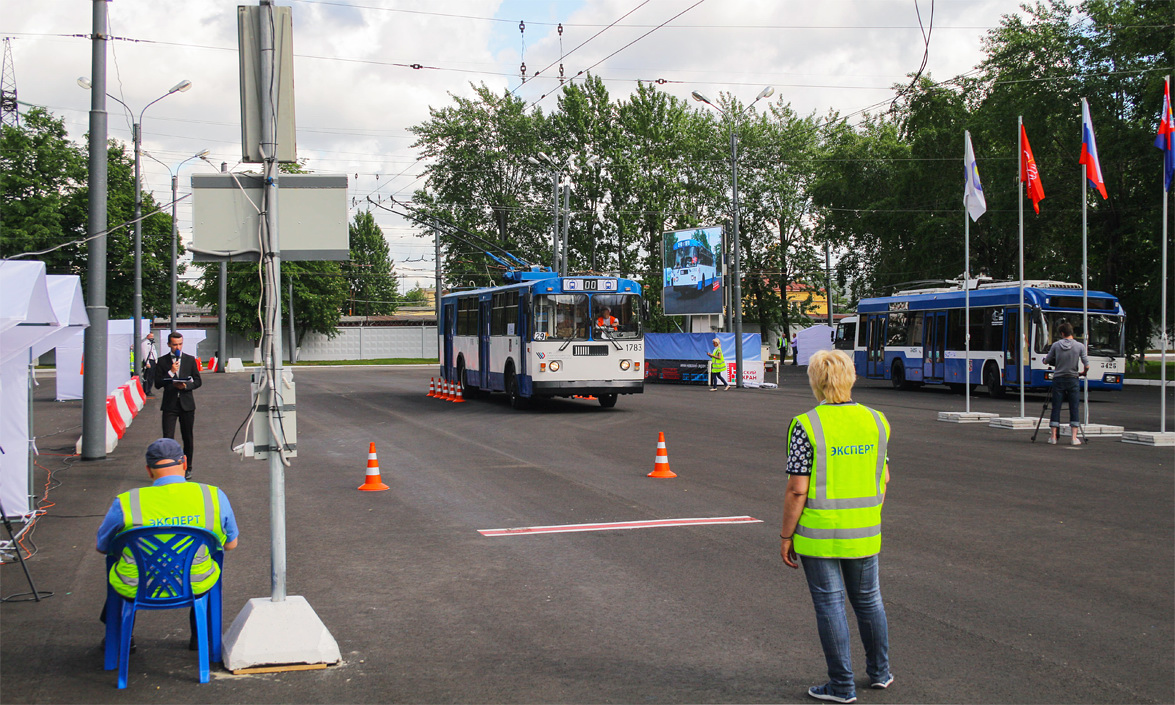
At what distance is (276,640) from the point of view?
17.7ft

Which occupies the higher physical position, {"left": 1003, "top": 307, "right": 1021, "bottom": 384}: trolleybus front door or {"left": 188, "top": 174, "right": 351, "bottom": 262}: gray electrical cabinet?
{"left": 188, "top": 174, "right": 351, "bottom": 262}: gray electrical cabinet

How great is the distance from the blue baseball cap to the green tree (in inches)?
3907

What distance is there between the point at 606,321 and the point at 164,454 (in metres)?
18.3

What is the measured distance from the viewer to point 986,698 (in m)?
4.81

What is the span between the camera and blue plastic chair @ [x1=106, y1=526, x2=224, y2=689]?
4.95m

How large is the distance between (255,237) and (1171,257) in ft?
114

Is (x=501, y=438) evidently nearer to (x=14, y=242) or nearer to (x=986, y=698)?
(x=986, y=698)

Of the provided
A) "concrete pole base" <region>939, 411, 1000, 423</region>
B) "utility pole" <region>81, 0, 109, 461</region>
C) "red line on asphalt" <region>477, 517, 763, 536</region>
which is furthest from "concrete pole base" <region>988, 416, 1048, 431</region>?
"utility pole" <region>81, 0, 109, 461</region>

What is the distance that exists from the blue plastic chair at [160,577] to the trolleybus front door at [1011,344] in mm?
26646

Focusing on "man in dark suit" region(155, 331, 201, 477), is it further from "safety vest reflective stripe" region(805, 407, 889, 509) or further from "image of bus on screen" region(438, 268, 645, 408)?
"image of bus on screen" region(438, 268, 645, 408)

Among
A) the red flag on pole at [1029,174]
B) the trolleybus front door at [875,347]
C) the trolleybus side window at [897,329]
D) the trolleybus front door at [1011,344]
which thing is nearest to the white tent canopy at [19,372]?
the red flag on pole at [1029,174]

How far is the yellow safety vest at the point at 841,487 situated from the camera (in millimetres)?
4645

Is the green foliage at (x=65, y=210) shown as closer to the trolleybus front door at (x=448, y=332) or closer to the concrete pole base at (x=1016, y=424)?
the trolleybus front door at (x=448, y=332)

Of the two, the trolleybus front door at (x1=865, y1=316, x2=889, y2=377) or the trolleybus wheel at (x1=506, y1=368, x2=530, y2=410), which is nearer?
the trolleybus wheel at (x1=506, y1=368, x2=530, y2=410)
